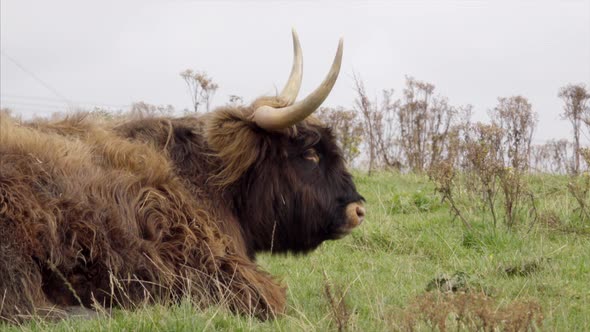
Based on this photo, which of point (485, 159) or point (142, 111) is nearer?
point (142, 111)

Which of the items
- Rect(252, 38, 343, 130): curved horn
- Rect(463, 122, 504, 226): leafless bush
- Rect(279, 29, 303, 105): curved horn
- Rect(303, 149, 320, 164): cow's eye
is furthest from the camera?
Rect(463, 122, 504, 226): leafless bush

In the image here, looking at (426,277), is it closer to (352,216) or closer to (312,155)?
(352,216)

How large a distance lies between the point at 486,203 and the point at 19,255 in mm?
5061

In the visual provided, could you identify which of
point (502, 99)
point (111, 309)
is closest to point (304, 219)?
point (111, 309)

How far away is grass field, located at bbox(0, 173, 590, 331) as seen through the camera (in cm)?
395

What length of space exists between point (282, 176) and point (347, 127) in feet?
25.8

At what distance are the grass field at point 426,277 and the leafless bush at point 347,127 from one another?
3118 mm

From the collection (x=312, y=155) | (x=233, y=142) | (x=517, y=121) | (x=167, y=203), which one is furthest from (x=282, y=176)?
(x=517, y=121)

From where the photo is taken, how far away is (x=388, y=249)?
7.63 metres

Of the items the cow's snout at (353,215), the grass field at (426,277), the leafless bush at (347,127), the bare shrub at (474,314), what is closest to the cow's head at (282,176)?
the cow's snout at (353,215)

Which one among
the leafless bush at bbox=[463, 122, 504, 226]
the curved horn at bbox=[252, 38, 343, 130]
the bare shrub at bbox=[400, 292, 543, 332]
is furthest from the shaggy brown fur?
the leafless bush at bbox=[463, 122, 504, 226]

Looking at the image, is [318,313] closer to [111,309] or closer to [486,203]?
[111,309]

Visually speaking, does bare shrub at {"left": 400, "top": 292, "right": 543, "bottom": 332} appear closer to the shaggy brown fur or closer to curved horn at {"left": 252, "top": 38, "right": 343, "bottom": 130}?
the shaggy brown fur

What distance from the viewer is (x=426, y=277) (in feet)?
20.9
